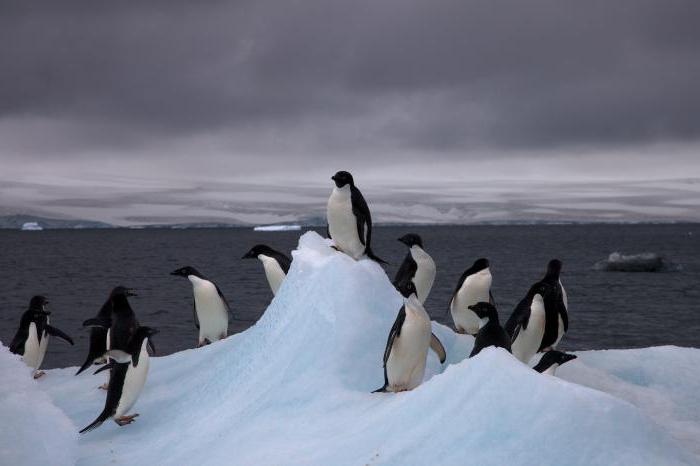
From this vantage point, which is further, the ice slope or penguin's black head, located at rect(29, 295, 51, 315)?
penguin's black head, located at rect(29, 295, 51, 315)

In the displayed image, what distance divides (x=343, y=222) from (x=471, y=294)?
2.91 metres

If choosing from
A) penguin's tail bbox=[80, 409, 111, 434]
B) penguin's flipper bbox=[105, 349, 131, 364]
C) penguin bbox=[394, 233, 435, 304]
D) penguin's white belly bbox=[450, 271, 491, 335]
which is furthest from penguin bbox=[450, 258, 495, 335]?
penguin's tail bbox=[80, 409, 111, 434]

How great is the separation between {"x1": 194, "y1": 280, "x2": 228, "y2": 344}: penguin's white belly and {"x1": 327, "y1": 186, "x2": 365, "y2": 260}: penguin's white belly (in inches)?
145

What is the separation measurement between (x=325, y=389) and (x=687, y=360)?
256 inches

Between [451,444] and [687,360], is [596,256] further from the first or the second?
[451,444]

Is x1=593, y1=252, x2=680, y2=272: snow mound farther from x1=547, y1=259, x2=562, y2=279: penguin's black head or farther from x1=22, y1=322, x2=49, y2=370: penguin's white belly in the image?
x1=22, y1=322, x2=49, y2=370: penguin's white belly

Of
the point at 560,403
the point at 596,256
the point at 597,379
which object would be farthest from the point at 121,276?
the point at 560,403

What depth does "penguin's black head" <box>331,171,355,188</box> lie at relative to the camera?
867 centimetres

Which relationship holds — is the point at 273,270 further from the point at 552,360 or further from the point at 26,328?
the point at 552,360

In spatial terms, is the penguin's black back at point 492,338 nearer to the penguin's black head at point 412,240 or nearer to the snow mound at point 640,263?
the penguin's black head at point 412,240

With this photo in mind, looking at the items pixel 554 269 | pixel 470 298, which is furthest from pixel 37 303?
pixel 554 269

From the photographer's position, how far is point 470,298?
10.7m

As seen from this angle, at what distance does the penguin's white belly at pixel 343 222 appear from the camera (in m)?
8.63

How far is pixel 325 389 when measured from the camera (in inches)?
261
